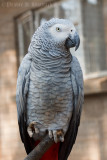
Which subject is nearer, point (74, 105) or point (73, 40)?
point (73, 40)

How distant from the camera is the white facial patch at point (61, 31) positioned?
5.92ft

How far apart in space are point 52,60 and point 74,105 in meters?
0.28

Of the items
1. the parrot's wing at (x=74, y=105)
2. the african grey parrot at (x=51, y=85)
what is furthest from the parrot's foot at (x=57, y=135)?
the parrot's wing at (x=74, y=105)

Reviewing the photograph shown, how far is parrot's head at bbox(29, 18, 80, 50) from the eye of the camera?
5.91 ft

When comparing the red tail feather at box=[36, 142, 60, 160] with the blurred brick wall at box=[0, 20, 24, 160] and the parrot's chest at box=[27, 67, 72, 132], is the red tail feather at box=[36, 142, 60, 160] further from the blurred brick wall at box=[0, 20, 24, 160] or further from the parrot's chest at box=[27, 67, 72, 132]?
the blurred brick wall at box=[0, 20, 24, 160]

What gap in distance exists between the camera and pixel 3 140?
489cm

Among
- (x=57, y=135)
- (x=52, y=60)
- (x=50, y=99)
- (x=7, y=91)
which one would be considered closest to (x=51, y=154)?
(x=57, y=135)

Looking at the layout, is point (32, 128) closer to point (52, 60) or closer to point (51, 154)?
point (51, 154)

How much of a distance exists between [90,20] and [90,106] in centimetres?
99

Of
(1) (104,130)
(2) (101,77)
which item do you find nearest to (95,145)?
(1) (104,130)

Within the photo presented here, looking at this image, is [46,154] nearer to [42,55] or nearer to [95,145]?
[42,55]

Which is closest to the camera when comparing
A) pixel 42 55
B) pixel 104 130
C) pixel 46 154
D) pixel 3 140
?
pixel 42 55

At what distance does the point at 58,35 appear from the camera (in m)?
1.82

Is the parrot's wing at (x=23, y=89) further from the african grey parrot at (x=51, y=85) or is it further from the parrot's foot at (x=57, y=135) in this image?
the parrot's foot at (x=57, y=135)
